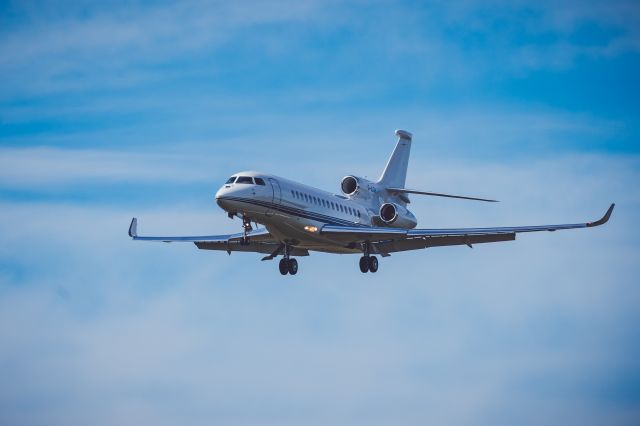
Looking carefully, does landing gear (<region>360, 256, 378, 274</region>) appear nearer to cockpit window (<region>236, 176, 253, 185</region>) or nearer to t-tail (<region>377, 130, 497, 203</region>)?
t-tail (<region>377, 130, 497, 203</region>)

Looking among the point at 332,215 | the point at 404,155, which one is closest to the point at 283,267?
the point at 332,215

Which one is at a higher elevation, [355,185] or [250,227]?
[355,185]

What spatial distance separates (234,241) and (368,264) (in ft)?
20.2

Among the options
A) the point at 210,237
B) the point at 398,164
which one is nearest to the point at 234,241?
the point at 210,237

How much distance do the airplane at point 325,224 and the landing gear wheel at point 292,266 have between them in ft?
0.04

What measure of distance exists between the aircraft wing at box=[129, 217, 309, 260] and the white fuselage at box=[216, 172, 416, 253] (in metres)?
1.48

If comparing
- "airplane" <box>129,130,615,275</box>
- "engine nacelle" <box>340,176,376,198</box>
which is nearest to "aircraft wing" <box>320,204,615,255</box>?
"airplane" <box>129,130,615,275</box>

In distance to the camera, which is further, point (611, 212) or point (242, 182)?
point (242, 182)

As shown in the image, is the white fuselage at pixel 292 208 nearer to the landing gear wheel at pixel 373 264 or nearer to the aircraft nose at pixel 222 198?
the aircraft nose at pixel 222 198

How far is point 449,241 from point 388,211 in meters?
4.61

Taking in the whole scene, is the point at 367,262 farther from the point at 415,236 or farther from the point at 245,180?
the point at 245,180

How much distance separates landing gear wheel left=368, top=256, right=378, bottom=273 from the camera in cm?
5088

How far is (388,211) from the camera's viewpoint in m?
53.1

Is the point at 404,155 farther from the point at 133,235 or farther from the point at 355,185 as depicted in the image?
the point at 133,235
